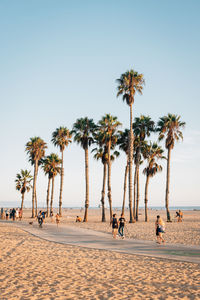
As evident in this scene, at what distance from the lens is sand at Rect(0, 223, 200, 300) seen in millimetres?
7952

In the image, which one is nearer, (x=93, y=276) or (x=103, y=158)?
(x=93, y=276)

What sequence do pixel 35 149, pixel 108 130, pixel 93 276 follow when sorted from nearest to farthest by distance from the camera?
pixel 93 276, pixel 108 130, pixel 35 149

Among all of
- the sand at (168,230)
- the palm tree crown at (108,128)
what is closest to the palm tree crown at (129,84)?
the palm tree crown at (108,128)

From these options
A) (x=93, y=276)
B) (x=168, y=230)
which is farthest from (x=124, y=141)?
(x=93, y=276)

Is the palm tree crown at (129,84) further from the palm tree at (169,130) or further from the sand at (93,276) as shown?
the sand at (93,276)

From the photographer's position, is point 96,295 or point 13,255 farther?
point 13,255

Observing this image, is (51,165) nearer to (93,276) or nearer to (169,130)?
(169,130)

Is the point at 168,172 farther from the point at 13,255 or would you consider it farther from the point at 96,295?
the point at 96,295

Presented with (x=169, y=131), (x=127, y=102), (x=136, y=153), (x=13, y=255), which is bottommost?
(x=13, y=255)

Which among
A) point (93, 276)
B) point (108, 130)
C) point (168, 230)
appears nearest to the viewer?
point (93, 276)

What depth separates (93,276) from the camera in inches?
396

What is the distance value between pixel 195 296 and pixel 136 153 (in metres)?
40.2

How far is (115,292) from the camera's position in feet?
26.7

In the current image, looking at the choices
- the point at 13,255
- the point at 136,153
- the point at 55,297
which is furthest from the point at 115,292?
the point at 136,153
